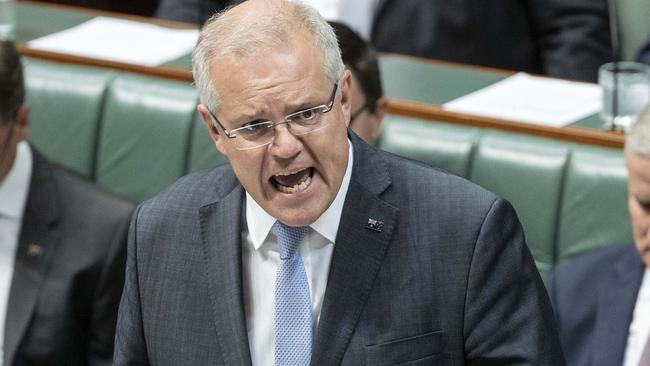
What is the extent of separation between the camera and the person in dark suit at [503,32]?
3.16 meters

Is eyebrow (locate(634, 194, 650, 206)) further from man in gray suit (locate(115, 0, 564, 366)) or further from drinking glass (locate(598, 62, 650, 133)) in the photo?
man in gray suit (locate(115, 0, 564, 366))

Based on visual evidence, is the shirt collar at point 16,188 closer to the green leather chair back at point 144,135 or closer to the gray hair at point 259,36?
the green leather chair back at point 144,135

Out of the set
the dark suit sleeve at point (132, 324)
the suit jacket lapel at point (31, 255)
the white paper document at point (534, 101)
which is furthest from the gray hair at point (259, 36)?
the white paper document at point (534, 101)

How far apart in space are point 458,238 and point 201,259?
0.33 m

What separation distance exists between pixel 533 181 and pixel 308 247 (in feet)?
3.00

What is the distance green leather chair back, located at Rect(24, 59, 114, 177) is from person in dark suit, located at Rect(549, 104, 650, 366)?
111 centimetres

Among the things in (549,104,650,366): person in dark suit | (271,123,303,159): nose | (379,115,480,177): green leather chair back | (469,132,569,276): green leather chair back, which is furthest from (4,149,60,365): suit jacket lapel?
(271,123,303,159): nose

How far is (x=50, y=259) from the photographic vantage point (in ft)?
7.64

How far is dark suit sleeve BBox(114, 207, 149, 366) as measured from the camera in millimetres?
1613

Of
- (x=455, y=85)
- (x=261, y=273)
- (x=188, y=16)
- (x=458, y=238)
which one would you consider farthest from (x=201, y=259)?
(x=188, y=16)

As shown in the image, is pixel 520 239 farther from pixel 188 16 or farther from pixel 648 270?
pixel 188 16

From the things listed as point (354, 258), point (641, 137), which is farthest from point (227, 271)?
point (641, 137)

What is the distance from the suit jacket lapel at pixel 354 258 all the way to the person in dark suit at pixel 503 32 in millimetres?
1709

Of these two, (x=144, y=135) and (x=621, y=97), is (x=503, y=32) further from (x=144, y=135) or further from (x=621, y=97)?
(x=144, y=135)
